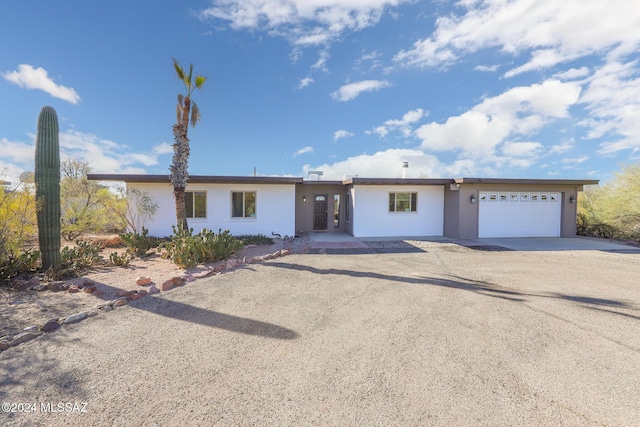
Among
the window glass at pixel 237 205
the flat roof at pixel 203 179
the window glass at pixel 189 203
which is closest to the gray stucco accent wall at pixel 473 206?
the flat roof at pixel 203 179

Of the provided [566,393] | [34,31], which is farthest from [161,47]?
[566,393]

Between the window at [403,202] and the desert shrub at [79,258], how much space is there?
37.1 ft

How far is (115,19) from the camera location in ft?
28.5

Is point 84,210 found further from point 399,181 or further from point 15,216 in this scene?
point 399,181

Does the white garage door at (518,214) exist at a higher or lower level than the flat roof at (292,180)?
lower

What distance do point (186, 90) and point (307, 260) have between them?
6.73 m

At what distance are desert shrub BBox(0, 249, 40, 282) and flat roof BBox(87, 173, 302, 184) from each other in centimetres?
542

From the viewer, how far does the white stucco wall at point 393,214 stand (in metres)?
13.4

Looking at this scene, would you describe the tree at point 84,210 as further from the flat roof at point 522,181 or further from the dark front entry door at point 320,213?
the flat roof at point 522,181

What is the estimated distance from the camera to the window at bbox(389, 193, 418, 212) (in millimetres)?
13602

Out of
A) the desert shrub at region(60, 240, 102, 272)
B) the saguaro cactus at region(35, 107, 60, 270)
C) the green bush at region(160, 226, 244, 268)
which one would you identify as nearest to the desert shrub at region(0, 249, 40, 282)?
the saguaro cactus at region(35, 107, 60, 270)

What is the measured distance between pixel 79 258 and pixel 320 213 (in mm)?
10538

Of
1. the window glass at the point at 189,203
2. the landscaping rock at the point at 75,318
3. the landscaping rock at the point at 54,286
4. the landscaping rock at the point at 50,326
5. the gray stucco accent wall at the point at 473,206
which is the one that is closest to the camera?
the landscaping rock at the point at 50,326

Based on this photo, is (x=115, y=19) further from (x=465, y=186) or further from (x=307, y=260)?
(x=465, y=186)
